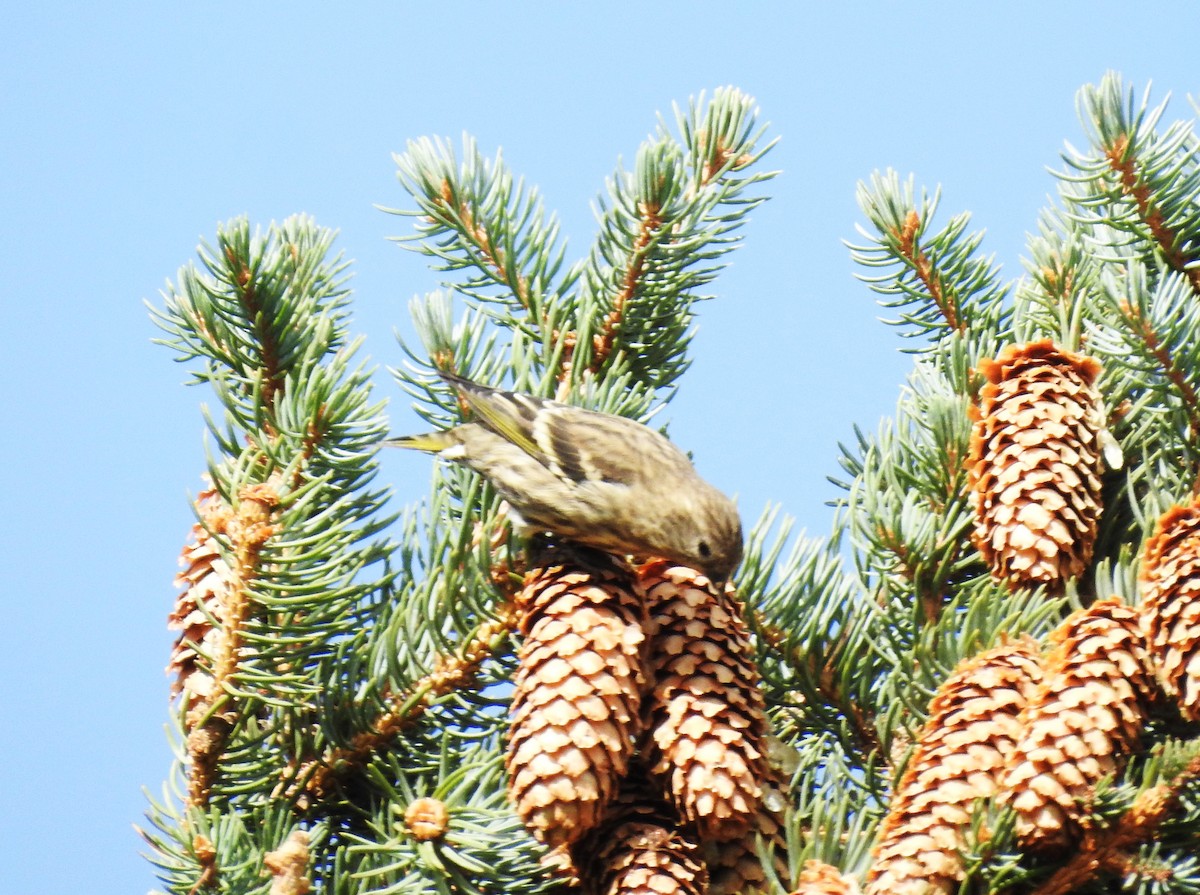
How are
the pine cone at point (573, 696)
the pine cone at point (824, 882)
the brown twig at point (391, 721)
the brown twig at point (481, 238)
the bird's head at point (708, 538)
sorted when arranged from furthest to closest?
the brown twig at point (481, 238) < the bird's head at point (708, 538) < the brown twig at point (391, 721) < the pine cone at point (573, 696) < the pine cone at point (824, 882)

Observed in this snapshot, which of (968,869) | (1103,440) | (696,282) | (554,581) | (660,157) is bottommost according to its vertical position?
(968,869)

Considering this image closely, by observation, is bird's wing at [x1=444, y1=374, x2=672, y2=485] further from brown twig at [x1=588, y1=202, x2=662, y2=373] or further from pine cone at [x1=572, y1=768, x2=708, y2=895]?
pine cone at [x1=572, y1=768, x2=708, y2=895]

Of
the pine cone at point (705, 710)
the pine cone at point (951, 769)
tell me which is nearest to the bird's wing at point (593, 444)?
the pine cone at point (705, 710)

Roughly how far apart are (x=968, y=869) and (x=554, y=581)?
1.60ft

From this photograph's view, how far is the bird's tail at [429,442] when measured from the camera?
5.93 feet

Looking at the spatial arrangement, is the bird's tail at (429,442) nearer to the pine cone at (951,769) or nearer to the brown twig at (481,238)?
the brown twig at (481,238)

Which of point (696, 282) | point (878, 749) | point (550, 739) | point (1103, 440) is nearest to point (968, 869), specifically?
point (878, 749)

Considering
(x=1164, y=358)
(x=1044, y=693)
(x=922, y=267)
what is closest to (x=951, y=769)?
(x=1044, y=693)

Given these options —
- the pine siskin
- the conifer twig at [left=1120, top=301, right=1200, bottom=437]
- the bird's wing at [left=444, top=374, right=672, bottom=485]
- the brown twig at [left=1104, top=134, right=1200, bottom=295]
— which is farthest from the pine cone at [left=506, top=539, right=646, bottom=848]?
the brown twig at [left=1104, top=134, right=1200, bottom=295]

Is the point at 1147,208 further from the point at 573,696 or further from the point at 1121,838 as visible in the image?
the point at 573,696

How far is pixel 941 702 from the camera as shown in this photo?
4.18 feet

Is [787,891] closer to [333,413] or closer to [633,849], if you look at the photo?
[633,849]

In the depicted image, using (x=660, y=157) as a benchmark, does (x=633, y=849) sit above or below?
below

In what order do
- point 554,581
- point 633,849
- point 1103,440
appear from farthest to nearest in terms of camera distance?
point 1103,440 → point 554,581 → point 633,849
